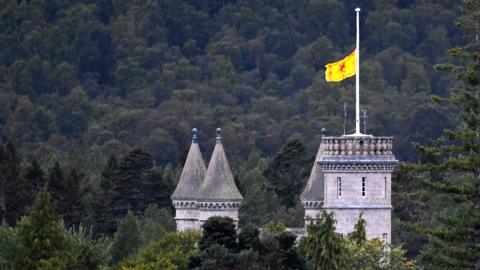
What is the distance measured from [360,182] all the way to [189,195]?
1027 centimetres

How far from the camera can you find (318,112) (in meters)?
184

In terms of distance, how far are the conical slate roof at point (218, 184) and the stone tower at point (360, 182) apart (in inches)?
282

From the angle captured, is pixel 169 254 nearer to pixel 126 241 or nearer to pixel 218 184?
pixel 218 184

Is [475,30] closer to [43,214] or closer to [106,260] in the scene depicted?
[43,214]

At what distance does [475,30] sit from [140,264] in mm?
19945

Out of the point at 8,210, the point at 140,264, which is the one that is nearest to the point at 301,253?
the point at 140,264

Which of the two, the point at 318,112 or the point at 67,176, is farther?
the point at 318,112

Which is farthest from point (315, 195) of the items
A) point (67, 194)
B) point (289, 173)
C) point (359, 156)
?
point (289, 173)

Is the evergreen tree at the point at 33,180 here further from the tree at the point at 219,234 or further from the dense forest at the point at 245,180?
the tree at the point at 219,234

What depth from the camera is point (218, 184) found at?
261 ft

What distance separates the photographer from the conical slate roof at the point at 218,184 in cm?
7938

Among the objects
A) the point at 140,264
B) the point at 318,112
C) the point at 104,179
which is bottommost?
the point at 140,264

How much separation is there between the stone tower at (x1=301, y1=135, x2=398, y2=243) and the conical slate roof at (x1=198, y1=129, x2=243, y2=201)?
7.15m

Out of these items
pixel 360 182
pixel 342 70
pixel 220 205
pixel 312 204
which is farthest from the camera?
pixel 220 205
